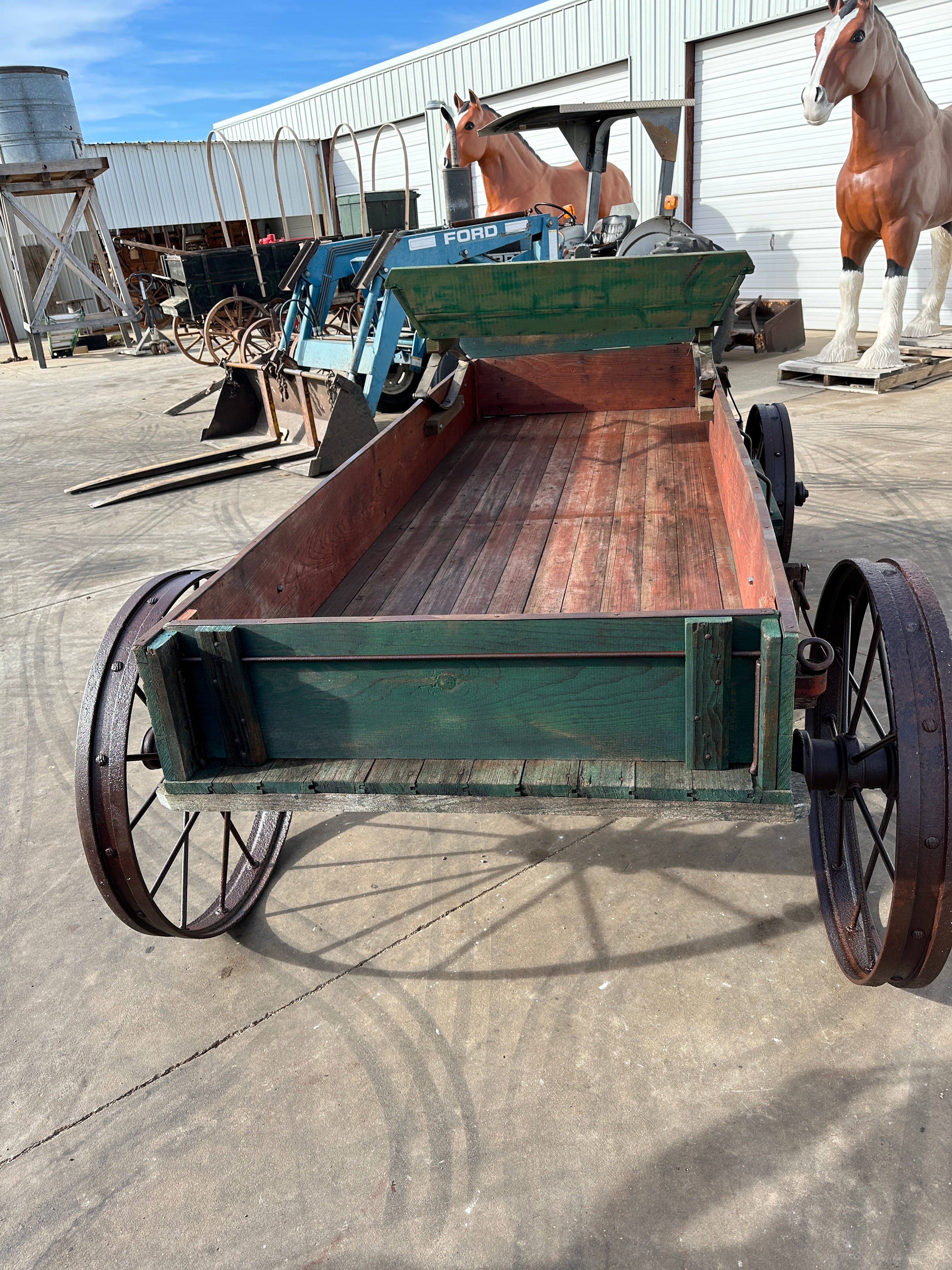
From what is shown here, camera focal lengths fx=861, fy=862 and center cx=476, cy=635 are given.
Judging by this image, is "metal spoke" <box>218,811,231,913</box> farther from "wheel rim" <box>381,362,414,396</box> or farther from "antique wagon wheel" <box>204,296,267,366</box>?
"antique wagon wheel" <box>204,296,267,366</box>

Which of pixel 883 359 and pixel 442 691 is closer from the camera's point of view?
pixel 442 691

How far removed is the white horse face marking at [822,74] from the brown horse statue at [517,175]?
4400 mm

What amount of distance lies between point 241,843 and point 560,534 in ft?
5.57

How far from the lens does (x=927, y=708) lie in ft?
5.97

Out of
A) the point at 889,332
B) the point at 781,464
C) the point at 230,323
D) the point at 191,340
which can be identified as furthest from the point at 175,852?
the point at 191,340

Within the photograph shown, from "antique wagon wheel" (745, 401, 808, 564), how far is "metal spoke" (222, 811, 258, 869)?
2776 millimetres

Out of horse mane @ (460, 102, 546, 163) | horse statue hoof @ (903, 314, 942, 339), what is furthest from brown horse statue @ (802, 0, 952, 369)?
horse mane @ (460, 102, 546, 163)

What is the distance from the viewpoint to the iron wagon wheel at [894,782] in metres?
1.79

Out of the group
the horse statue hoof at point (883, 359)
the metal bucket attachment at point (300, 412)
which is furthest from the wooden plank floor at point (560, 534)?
the horse statue hoof at point (883, 359)

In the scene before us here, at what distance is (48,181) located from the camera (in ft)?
49.7

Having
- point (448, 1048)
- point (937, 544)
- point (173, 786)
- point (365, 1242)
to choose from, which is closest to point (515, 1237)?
point (365, 1242)

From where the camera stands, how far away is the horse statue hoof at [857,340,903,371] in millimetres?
8469

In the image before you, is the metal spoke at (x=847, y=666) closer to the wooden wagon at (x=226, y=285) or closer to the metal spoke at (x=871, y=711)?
the metal spoke at (x=871, y=711)

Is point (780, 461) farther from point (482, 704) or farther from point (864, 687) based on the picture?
point (482, 704)
